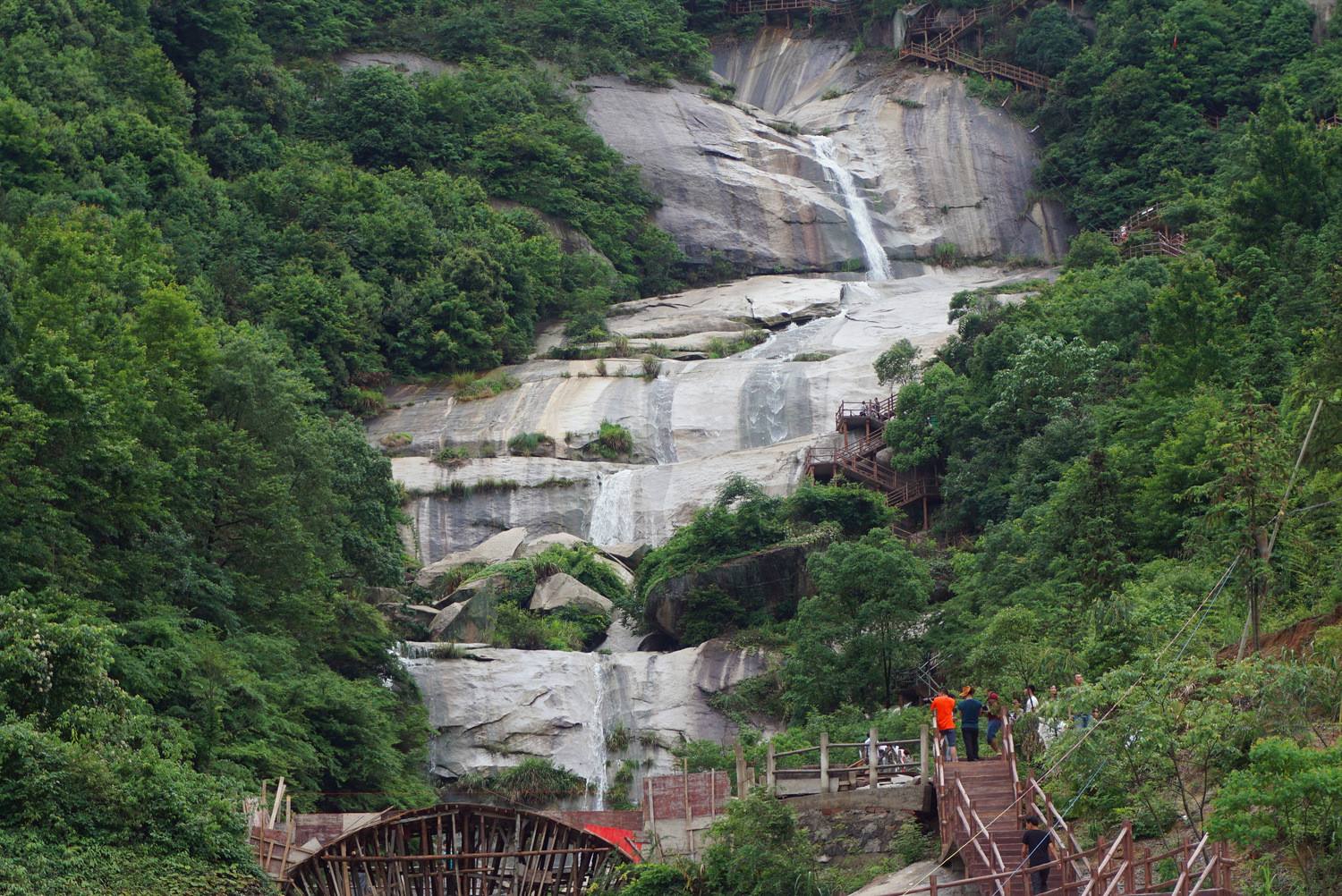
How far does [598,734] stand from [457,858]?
43.3 ft

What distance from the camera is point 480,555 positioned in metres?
58.1

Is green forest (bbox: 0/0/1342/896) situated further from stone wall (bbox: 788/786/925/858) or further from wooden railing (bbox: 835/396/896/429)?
wooden railing (bbox: 835/396/896/429)

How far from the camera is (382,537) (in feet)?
174

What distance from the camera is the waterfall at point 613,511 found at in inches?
2356

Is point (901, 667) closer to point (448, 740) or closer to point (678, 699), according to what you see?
point (678, 699)

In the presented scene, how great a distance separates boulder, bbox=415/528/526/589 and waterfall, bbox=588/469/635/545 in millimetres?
2299

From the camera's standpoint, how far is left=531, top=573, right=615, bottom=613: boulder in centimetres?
5369

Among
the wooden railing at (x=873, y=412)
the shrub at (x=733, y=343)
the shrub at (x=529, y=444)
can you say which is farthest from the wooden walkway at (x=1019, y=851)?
the shrub at (x=733, y=343)

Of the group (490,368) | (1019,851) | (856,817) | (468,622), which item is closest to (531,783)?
(468,622)

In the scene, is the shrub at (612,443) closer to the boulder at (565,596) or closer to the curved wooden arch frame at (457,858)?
the boulder at (565,596)

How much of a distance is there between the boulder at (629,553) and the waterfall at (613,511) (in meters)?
1.34

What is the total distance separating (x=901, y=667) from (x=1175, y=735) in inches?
687

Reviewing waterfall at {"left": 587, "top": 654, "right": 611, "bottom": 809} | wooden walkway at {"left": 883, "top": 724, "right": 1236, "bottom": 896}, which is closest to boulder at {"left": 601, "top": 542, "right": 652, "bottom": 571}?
waterfall at {"left": 587, "top": 654, "right": 611, "bottom": 809}

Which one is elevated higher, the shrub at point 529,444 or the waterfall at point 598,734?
the shrub at point 529,444
